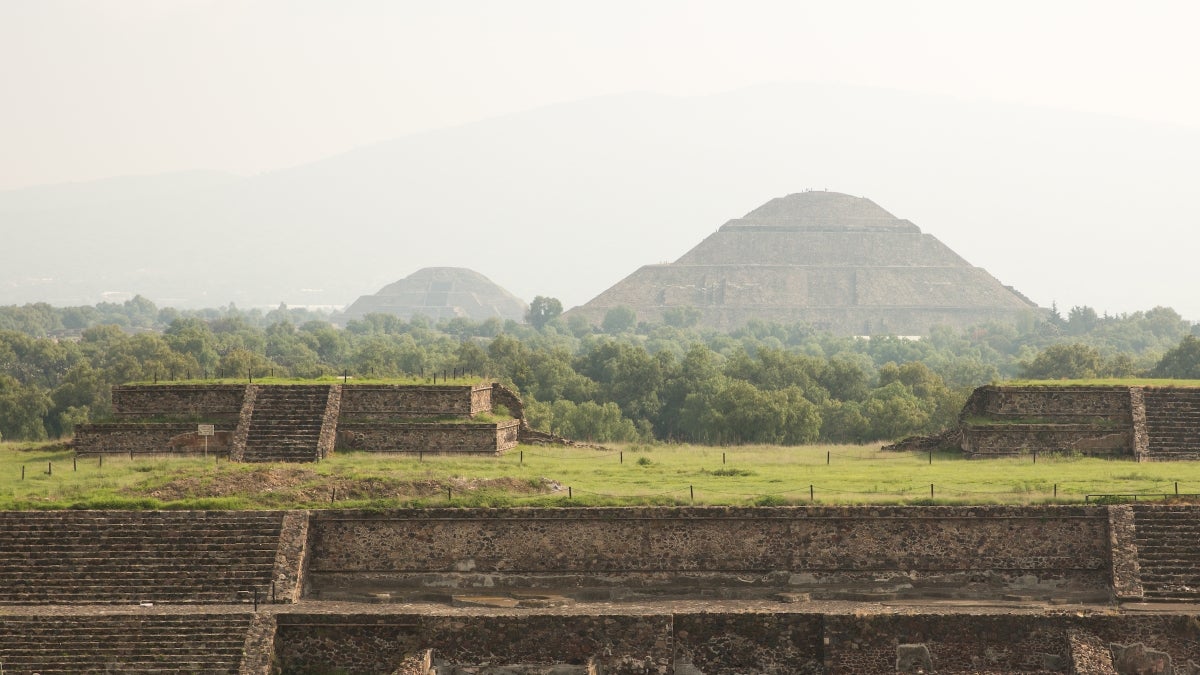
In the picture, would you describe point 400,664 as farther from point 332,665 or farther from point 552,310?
point 552,310

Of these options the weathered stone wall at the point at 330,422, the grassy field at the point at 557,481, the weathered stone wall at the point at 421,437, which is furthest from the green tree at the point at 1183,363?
the weathered stone wall at the point at 330,422

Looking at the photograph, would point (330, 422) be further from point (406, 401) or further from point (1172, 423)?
point (1172, 423)

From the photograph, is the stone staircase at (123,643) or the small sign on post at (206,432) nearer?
the stone staircase at (123,643)

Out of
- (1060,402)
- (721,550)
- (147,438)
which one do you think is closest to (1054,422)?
(1060,402)

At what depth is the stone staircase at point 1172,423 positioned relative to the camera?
39531 millimetres

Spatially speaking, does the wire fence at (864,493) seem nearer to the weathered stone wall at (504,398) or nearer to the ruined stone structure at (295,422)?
the ruined stone structure at (295,422)

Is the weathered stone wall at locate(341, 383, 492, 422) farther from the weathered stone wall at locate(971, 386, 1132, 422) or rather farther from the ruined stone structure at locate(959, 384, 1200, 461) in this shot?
the weathered stone wall at locate(971, 386, 1132, 422)

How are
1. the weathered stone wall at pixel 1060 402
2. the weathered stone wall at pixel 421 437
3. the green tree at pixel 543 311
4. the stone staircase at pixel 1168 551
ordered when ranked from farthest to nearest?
the green tree at pixel 543 311
the weathered stone wall at pixel 1060 402
the weathered stone wall at pixel 421 437
the stone staircase at pixel 1168 551

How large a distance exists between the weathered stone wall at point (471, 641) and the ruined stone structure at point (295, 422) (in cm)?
1083

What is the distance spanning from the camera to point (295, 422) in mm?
40844

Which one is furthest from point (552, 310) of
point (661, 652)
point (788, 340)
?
point (661, 652)

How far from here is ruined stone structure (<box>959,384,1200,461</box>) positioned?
A: 40.2m

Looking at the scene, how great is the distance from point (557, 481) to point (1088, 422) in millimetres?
14145

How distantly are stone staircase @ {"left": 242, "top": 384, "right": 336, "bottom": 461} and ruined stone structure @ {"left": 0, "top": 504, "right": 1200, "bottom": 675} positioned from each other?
811cm
